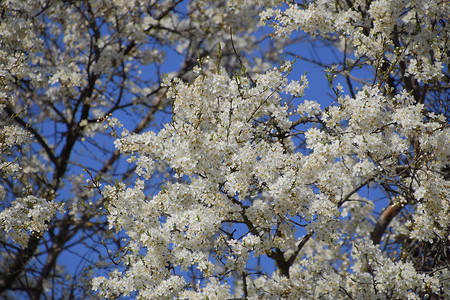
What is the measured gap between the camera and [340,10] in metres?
5.49

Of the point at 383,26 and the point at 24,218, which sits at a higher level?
the point at 383,26

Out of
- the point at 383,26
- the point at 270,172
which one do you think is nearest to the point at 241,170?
the point at 270,172

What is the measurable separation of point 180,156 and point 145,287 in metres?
1.21

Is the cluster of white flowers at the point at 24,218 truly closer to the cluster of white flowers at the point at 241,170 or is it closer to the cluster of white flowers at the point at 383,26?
the cluster of white flowers at the point at 241,170

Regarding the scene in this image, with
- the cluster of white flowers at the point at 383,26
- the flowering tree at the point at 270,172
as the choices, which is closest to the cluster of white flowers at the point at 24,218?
the flowering tree at the point at 270,172

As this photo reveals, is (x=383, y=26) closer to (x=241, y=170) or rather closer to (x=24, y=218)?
(x=241, y=170)

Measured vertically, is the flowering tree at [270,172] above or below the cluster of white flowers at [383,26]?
below

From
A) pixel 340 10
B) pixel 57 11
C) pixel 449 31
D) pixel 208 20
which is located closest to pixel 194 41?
pixel 208 20

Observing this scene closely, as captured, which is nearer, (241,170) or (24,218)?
(241,170)

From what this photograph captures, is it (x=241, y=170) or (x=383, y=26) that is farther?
(x=383, y=26)

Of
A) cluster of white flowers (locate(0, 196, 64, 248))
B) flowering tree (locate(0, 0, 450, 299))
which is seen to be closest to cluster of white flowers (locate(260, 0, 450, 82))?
flowering tree (locate(0, 0, 450, 299))

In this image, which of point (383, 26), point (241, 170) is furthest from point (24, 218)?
point (383, 26)

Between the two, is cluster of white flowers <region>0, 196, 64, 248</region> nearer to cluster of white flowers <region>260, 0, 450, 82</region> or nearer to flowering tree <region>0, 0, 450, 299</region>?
flowering tree <region>0, 0, 450, 299</region>

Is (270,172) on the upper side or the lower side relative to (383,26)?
lower
